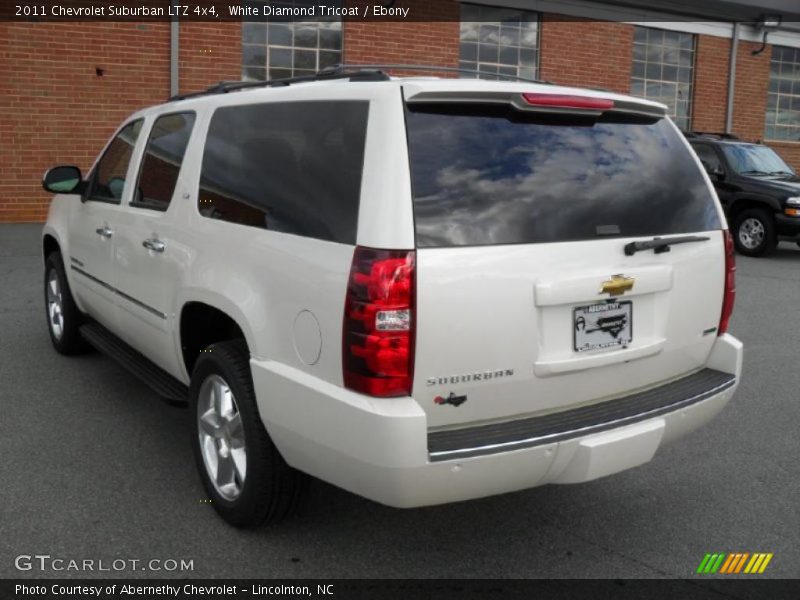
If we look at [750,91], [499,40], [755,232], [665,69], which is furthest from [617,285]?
[750,91]

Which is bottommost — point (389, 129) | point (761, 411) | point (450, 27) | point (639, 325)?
point (761, 411)

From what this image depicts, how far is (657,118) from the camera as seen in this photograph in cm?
369

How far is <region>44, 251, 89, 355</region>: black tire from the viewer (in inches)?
234

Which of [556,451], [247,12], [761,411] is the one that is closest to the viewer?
[556,451]

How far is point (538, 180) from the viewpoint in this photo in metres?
3.11

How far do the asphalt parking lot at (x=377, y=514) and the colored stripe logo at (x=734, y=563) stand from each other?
0.04 m

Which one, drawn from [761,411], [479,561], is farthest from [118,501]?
[761,411]

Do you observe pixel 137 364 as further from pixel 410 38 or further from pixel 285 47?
pixel 410 38

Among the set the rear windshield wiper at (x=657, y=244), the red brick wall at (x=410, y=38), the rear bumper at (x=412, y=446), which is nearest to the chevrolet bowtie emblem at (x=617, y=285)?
the rear windshield wiper at (x=657, y=244)

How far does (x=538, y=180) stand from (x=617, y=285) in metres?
0.50

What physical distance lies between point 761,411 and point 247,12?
1096 centimetres

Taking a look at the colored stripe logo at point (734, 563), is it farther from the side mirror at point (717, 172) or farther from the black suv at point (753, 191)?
the side mirror at point (717, 172)

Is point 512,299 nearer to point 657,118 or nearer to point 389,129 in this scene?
point 389,129

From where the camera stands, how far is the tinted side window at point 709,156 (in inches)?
535
